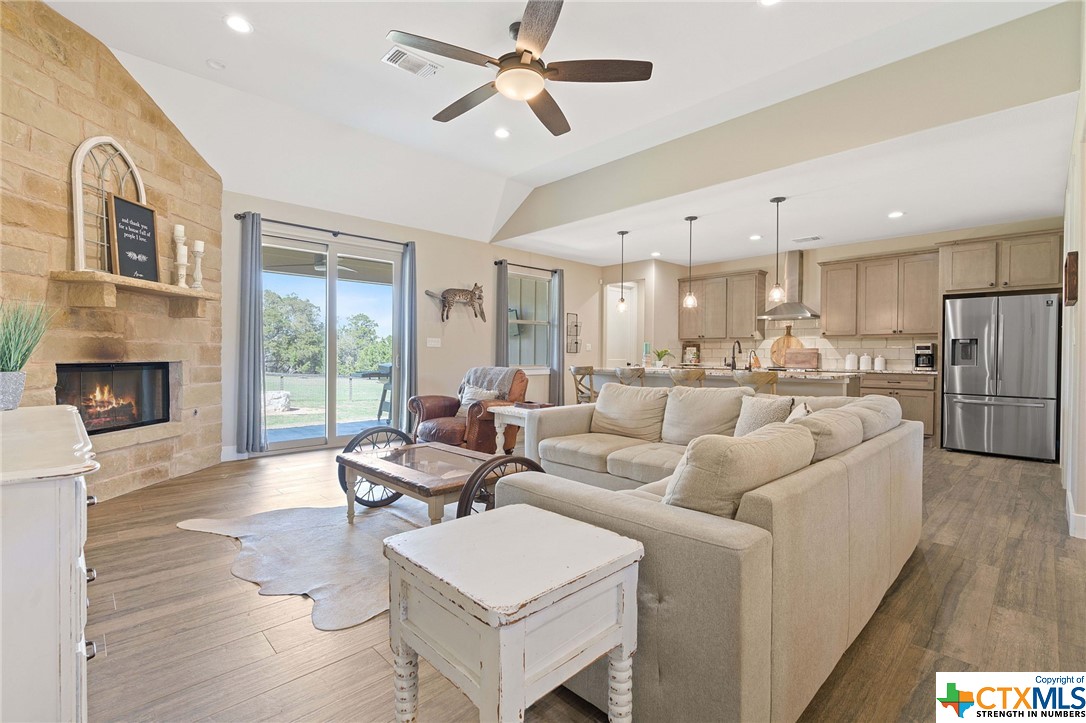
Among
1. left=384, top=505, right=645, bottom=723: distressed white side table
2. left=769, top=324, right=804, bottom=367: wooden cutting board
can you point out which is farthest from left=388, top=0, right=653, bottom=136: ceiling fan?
left=769, top=324, right=804, bottom=367: wooden cutting board

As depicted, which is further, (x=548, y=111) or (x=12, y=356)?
(x=548, y=111)

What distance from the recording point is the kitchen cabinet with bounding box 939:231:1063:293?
17.3 feet

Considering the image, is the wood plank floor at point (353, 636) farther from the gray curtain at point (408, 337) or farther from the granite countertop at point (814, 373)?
the gray curtain at point (408, 337)

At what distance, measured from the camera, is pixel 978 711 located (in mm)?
1507

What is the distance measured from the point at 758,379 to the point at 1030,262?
369 cm

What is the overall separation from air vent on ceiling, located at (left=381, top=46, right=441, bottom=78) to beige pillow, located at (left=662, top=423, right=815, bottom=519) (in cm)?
341

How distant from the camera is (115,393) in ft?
12.9

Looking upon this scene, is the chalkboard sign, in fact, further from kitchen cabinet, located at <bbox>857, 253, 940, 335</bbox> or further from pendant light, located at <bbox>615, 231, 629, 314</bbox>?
kitchen cabinet, located at <bbox>857, 253, 940, 335</bbox>

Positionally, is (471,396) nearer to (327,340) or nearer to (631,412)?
(327,340)

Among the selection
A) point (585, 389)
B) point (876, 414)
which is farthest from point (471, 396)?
point (876, 414)

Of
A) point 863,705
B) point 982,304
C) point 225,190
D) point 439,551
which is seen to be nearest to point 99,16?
point 225,190

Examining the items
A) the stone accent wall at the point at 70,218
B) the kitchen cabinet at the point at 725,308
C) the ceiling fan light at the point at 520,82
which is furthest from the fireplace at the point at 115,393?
the kitchen cabinet at the point at 725,308

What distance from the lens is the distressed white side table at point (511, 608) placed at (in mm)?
909

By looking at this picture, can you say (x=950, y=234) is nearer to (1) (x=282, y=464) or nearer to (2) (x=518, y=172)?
(2) (x=518, y=172)
